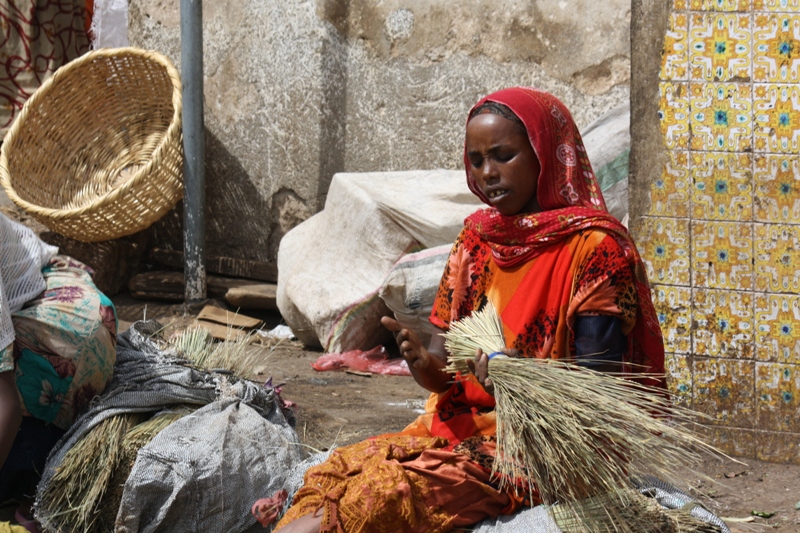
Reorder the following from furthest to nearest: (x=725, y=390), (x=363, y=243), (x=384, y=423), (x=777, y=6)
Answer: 1. (x=363, y=243)
2. (x=384, y=423)
3. (x=725, y=390)
4. (x=777, y=6)

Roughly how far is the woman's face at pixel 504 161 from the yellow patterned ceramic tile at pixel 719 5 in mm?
1349

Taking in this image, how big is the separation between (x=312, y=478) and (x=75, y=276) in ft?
4.51

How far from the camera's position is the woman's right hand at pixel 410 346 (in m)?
2.33

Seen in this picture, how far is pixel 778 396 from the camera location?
3.44 meters

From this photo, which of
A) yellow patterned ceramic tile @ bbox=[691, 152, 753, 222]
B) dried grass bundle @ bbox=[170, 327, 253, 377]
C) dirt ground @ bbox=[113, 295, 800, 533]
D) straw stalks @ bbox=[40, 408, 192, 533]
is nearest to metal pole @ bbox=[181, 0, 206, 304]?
dirt ground @ bbox=[113, 295, 800, 533]

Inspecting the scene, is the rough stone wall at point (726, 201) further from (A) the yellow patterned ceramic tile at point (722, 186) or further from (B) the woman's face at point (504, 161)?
(B) the woman's face at point (504, 161)

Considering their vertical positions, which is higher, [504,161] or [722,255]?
[504,161]

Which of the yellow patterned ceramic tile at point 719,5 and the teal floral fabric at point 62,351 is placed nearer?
the teal floral fabric at point 62,351

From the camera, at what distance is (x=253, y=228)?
20.3 feet

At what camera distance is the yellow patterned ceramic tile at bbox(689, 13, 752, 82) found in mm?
3326

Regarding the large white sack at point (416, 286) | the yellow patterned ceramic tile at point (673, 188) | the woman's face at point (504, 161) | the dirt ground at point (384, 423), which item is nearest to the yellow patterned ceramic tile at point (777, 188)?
the yellow patterned ceramic tile at point (673, 188)

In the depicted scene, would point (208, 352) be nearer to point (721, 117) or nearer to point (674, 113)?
point (674, 113)

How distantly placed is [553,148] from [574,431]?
2.28 feet

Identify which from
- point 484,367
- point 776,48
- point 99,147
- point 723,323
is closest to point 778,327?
point 723,323
